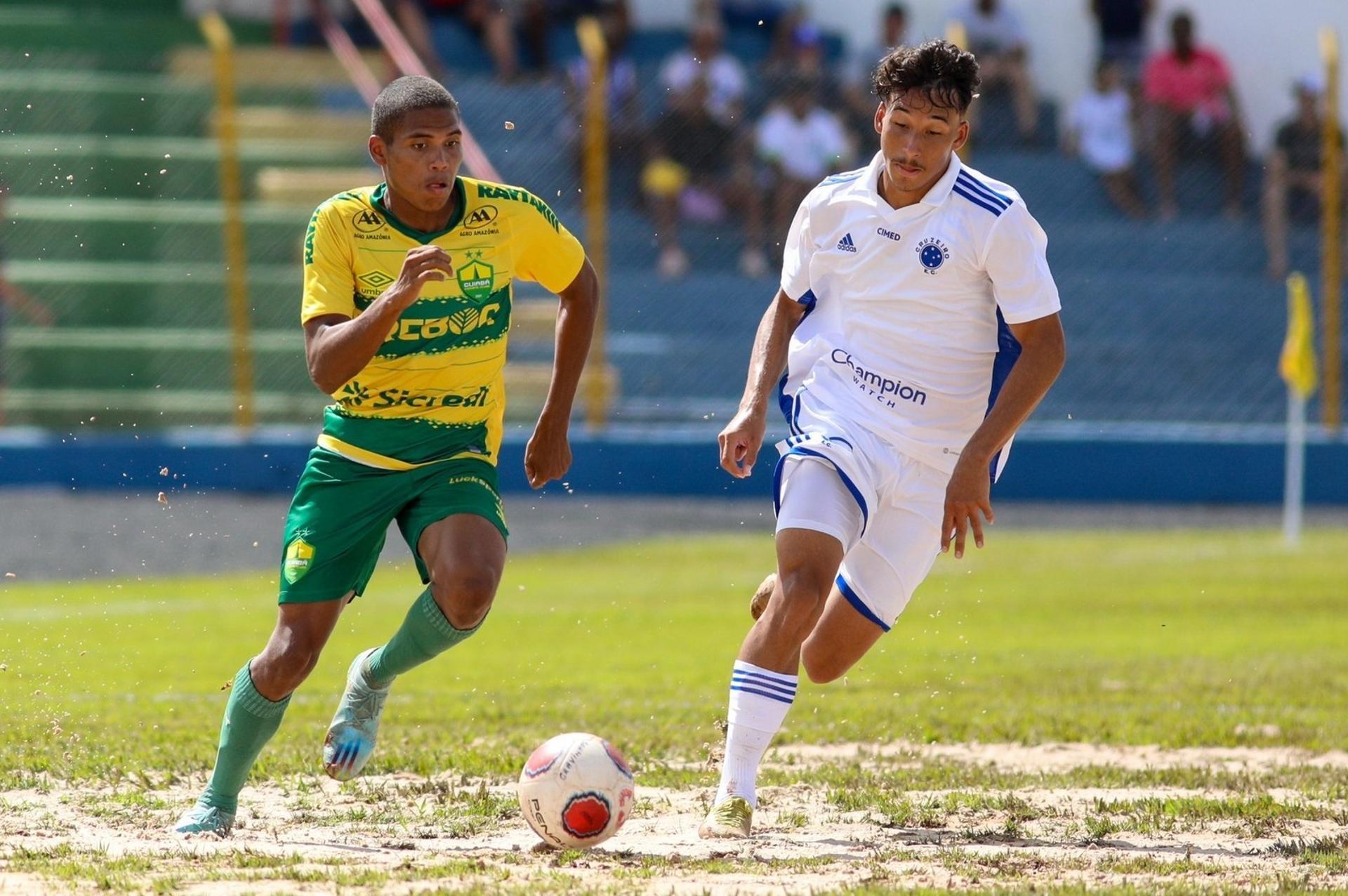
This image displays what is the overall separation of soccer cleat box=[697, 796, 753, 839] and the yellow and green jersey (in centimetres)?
138

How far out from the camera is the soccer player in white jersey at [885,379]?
565 cm

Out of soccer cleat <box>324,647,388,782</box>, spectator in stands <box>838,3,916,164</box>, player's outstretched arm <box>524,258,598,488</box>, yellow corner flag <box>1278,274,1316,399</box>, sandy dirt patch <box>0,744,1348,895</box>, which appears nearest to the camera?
sandy dirt patch <box>0,744,1348,895</box>

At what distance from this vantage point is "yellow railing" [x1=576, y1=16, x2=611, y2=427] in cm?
1755

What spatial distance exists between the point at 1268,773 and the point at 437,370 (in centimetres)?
325

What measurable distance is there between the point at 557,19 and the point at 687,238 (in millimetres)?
5099

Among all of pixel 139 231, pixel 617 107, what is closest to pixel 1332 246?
pixel 617 107

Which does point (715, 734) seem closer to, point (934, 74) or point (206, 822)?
point (206, 822)

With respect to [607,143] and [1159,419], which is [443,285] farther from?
[1159,419]

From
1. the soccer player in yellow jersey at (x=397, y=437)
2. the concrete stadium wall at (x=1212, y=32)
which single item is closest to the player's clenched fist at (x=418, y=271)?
the soccer player in yellow jersey at (x=397, y=437)

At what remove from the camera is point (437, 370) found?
598 centimetres

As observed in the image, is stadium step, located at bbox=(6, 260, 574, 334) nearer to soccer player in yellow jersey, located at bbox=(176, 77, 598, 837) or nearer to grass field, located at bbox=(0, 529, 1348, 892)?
grass field, located at bbox=(0, 529, 1348, 892)

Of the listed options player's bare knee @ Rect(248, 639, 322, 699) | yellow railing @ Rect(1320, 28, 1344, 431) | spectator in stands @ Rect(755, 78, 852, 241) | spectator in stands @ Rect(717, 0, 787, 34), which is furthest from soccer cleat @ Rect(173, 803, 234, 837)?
spectator in stands @ Rect(717, 0, 787, 34)

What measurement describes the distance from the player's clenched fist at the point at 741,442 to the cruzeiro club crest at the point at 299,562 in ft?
4.19

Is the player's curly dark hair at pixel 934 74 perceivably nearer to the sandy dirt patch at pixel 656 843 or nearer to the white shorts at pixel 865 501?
the white shorts at pixel 865 501
